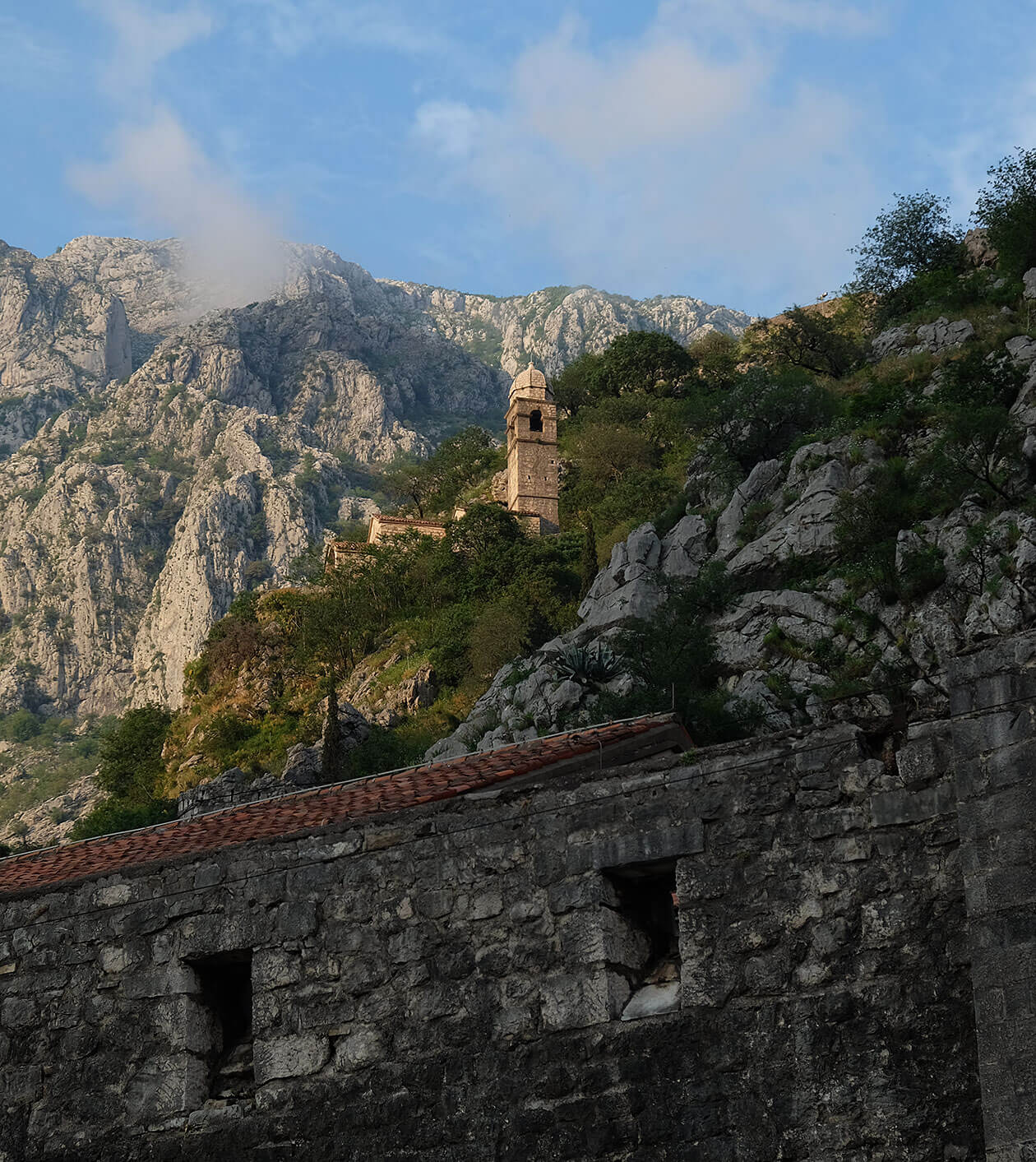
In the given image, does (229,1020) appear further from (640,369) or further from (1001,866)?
(640,369)

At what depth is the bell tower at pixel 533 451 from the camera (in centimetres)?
5706

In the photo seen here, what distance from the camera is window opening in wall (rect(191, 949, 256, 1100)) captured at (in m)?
9.26

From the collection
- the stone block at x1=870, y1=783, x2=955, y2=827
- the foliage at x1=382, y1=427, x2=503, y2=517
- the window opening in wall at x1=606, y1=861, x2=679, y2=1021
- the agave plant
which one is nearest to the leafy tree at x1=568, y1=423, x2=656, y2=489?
the foliage at x1=382, y1=427, x2=503, y2=517

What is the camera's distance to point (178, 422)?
133 m

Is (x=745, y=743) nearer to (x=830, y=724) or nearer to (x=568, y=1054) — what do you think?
(x=830, y=724)

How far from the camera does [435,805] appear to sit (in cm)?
927

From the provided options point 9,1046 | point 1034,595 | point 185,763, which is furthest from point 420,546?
point 9,1046

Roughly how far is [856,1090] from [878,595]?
20695 millimetres

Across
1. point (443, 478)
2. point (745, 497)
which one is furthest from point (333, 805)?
point (443, 478)

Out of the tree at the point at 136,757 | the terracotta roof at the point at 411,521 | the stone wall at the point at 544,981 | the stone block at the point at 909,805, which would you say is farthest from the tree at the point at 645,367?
the stone block at the point at 909,805

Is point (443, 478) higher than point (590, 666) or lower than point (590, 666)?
higher

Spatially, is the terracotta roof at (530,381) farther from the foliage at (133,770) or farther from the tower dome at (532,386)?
the foliage at (133,770)

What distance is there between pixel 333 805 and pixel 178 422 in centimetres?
12728

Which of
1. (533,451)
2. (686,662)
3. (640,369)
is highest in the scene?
(640,369)
